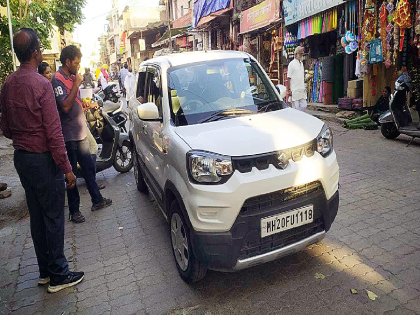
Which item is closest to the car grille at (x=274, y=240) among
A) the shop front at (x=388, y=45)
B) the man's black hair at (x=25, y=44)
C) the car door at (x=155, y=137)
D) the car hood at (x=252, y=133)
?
A: the car hood at (x=252, y=133)

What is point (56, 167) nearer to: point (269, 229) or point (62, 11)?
point (269, 229)

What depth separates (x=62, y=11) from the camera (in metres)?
13.5

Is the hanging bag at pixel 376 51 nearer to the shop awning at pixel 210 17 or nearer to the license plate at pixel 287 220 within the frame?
the license plate at pixel 287 220

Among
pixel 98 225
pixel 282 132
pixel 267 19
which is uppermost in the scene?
pixel 267 19

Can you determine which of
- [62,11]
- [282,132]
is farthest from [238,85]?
[62,11]

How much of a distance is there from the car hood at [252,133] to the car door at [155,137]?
19.6 inches

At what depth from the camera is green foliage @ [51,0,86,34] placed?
13.6m

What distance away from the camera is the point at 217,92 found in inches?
153

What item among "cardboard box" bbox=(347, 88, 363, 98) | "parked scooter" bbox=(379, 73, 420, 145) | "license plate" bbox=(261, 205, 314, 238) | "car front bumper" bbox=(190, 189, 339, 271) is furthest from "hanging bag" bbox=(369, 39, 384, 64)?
"license plate" bbox=(261, 205, 314, 238)

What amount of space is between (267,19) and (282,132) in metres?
13.6

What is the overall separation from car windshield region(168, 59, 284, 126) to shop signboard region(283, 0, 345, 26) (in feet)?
25.4

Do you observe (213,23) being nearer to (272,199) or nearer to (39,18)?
(39,18)

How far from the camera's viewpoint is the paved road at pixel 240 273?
9.54 feet

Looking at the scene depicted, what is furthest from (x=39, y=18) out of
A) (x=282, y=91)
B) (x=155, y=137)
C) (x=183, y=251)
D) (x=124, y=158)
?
(x=183, y=251)
